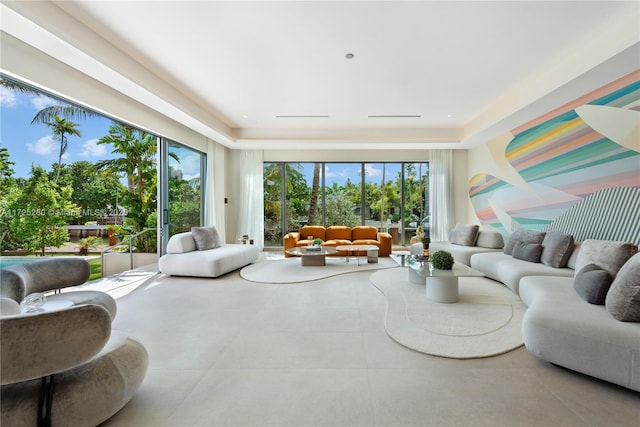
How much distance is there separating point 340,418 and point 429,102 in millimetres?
5132

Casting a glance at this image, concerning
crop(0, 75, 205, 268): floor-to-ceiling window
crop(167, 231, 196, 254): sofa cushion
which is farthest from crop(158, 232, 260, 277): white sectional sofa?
crop(0, 75, 205, 268): floor-to-ceiling window

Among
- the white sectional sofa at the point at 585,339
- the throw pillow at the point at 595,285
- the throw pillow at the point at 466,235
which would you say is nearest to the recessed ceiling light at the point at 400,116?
the throw pillow at the point at 466,235

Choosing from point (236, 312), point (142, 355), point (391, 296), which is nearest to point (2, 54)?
point (142, 355)

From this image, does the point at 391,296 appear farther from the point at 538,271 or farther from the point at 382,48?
the point at 382,48

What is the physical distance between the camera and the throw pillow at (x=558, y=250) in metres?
3.77

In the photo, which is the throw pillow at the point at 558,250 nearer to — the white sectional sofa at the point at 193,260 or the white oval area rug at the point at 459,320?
the white oval area rug at the point at 459,320

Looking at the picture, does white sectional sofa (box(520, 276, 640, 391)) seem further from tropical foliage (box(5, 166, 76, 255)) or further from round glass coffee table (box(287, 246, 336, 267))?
tropical foliage (box(5, 166, 76, 255))

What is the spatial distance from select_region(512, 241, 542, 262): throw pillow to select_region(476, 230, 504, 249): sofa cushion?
1225mm

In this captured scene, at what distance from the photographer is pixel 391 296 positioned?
375 cm

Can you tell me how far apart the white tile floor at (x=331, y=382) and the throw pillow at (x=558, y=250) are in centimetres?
208

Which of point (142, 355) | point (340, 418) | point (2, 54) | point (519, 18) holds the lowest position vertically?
point (340, 418)

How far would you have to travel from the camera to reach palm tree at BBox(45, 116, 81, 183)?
14.3ft

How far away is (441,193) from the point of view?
7.75 metres

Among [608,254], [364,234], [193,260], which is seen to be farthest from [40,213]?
[608,254]
